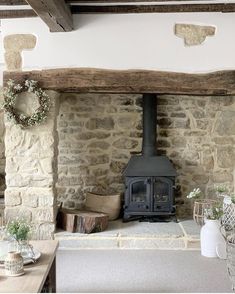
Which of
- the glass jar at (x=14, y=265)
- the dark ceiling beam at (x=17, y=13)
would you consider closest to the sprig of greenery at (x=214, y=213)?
the glass jar at (x=14, y=265)

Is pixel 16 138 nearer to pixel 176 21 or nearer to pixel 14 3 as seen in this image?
pixel 14 3

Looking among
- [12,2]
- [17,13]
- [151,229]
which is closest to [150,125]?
[151,229]

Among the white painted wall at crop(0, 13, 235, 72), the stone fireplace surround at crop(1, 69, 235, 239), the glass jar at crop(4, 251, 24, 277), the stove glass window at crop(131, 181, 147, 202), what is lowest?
the glass jar at crop(4, 251, 24, 277)

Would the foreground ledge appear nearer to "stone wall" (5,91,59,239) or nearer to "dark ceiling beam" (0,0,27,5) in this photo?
"stone wall" (5,91,59,239)

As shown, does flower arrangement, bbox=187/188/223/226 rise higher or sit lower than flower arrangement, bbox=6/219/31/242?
lower

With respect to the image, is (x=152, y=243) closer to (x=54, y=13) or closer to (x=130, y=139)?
(x=130, y=139)

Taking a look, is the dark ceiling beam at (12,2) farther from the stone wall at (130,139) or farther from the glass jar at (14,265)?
the glass jar at (14,265)

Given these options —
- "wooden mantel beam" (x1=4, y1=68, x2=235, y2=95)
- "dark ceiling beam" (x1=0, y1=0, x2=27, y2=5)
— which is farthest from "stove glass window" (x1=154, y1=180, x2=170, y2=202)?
"dark ceiling beam" (x1=0, y1=0, x2=27, y2=5)

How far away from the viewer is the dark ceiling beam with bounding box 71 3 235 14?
3975 millimetres

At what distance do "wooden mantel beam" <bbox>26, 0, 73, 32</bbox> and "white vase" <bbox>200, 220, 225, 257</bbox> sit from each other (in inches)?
95.9

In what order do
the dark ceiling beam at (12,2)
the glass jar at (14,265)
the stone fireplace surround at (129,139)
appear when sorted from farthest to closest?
the stone fireplace surround at (129,139)
the dark ceiling beam at (12,2)
the glass jar at (14,265)

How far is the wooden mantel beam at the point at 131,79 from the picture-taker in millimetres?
4133

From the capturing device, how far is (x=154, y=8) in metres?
4.00

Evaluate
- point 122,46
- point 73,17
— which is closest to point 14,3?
point 73,17
